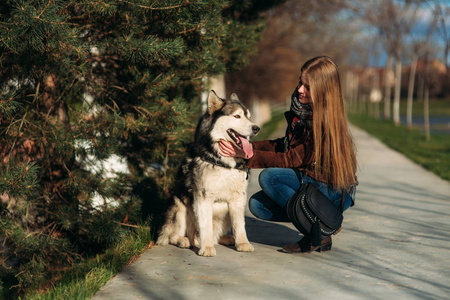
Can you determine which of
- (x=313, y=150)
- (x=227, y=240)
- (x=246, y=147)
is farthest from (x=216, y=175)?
(x=313, y=150)

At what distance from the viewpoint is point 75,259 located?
5984 mm

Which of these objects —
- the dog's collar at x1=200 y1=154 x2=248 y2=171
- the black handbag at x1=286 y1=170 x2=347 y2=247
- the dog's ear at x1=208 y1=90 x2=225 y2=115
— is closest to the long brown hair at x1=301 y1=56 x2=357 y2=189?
the black handbag at x1=286 y1=170 x2=347 y2=247

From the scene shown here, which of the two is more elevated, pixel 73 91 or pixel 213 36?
pixel 213 36

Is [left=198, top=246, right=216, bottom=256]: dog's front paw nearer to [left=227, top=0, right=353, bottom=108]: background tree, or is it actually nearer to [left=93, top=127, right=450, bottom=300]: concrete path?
[left=93, top=127, right=450, bottom=300]: concrete path

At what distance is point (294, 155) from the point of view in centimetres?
457

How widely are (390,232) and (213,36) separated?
291 centimetres

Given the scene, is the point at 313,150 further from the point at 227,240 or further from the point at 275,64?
the point at 275,64

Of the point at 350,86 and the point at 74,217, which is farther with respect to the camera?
the point at 350,86

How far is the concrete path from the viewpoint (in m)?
3.57

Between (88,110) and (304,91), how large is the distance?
2.58m

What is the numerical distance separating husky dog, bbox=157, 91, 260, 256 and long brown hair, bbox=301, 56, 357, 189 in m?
0.59

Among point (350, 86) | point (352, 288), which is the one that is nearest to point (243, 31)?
point (352, 288)

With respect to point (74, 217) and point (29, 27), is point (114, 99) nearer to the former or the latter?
point (74, 217)

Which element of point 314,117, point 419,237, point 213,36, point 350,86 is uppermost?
point 350,86
